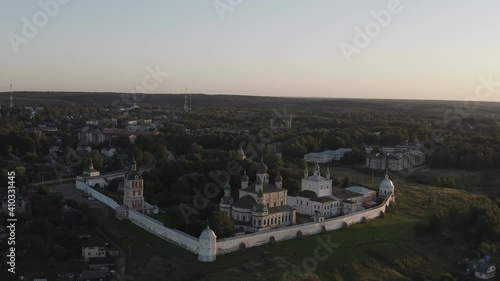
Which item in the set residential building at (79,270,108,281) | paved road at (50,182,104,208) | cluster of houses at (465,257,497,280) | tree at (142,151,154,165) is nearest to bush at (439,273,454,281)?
cluster of houses at (465,257,497,280)

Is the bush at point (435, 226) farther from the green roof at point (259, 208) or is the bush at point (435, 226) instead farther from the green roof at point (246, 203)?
the green roof at point (246, 203)

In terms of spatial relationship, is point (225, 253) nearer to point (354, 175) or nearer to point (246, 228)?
point (246, 228)

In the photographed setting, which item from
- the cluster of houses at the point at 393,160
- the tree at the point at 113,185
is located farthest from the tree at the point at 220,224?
the cluster of houses at the point at 393,160

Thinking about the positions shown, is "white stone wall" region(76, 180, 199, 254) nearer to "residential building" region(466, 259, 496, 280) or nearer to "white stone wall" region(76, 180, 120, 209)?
"white stone wall" region(76, 180, 120, 209)

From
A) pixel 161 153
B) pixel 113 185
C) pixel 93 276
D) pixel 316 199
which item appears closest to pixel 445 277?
pixel 316 199

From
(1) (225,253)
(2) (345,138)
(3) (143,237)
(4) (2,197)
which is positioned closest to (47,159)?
(4) (2,197)
